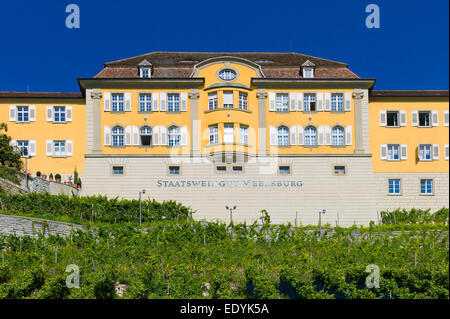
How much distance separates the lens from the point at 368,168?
33.1 metres

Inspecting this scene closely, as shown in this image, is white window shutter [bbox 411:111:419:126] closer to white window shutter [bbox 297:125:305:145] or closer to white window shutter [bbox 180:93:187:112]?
white window shutter [bbox 297:125:305:145]

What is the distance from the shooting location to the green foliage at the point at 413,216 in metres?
31.7

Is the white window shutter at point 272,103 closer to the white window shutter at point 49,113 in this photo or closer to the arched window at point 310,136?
the arched window at point 310,136

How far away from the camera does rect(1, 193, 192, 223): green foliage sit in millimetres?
26953

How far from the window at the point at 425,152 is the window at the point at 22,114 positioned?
29.1 metres

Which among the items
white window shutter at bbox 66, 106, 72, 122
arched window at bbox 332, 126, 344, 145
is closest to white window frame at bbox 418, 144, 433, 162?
arched window at bbox 332, 126, 344, 145

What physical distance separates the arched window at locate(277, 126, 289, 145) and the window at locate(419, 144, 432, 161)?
9801 millimetres

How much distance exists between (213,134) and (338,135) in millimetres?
9305

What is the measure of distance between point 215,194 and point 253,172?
3129 mm

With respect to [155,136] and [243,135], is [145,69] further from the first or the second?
[243,135]

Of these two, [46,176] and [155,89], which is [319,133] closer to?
[155,89]
